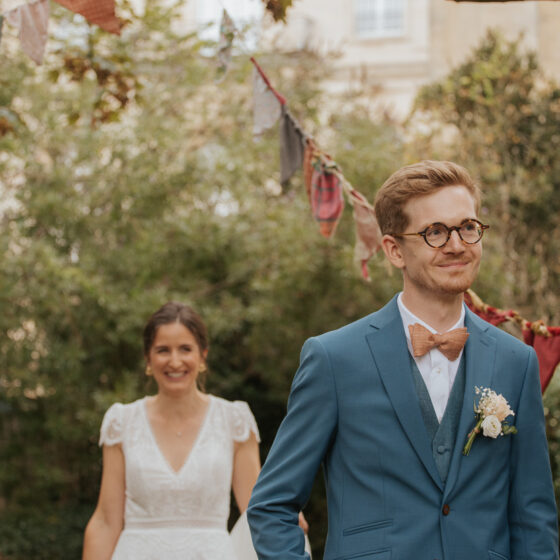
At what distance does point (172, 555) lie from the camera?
15.1ft

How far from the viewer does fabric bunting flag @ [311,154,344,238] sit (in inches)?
208

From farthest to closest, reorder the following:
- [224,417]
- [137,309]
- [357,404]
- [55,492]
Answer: [55,492] < [137,309] < [224,417] < [357,404]

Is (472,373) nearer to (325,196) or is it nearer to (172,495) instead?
(172,495)

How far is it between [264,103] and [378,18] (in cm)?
1752

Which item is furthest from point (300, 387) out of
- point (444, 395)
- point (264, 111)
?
point (264, 111)

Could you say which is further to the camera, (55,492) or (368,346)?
(55,492)

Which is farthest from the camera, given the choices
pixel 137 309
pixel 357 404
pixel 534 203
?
pixel 534 203

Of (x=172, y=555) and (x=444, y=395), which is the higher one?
(x=444, y=395)

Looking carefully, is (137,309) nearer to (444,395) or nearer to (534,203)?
(534,203)

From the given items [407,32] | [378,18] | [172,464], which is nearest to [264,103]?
[172,464]

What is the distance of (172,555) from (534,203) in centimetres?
714

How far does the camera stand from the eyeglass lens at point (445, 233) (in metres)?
2.55

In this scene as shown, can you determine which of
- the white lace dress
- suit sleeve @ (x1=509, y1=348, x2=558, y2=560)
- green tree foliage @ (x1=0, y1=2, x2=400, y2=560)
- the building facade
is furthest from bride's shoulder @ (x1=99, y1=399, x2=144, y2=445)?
the building facade

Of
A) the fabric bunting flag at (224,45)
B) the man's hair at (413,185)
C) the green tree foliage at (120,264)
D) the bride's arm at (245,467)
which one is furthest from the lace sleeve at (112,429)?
the green tree foliage at (120,264)
